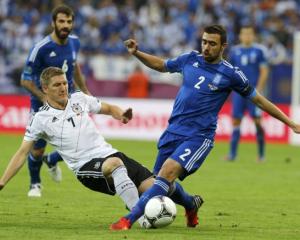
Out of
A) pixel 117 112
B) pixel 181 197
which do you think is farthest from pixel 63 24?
pixel 181 197

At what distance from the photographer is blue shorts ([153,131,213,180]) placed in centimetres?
891

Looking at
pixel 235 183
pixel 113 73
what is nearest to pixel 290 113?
pixel 113 73

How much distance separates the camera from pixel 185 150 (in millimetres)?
8953

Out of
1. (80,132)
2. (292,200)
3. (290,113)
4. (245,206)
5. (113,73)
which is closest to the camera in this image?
(80,132)

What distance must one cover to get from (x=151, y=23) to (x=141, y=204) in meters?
20.2

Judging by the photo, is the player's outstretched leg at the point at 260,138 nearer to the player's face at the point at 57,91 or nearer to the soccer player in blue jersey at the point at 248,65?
the soccer player in blue jersey at the point at 248,65

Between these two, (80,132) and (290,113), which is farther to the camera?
(290,113)

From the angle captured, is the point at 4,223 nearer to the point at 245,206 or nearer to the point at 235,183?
the point at 245,206

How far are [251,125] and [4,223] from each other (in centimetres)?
1433

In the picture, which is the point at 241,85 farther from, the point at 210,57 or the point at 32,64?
the point at 32,64

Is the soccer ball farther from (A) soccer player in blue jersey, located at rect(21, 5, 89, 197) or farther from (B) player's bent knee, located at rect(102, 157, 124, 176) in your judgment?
(A) soccer player in blue jersey, located at rect(21, 5, 89, 197)

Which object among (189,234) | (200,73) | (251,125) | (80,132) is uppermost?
(200,73)

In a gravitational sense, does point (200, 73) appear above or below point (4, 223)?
above

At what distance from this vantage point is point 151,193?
28.5 ft
